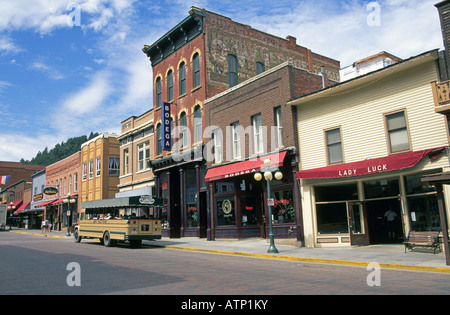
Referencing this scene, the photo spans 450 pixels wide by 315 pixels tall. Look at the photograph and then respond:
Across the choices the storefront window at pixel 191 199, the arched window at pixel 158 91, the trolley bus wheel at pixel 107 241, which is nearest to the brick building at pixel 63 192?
the arched window at pixel 158 91

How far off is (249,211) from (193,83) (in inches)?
399

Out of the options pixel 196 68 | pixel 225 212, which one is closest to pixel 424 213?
pixel 225 212

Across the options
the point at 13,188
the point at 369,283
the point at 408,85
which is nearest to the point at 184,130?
the point at 408,85

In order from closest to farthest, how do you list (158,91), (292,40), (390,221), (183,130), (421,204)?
(421,204), (390,221), (183,130), (158,91), (292,40)

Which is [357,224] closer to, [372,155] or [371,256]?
[372,155]

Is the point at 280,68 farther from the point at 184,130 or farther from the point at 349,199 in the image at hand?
the point at 184,130

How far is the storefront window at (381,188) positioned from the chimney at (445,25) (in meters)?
4.73

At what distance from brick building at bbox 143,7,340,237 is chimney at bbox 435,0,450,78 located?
46.9 ft

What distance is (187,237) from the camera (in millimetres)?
26188

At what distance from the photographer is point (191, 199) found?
85.7 ft

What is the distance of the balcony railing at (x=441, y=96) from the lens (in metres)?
13.0

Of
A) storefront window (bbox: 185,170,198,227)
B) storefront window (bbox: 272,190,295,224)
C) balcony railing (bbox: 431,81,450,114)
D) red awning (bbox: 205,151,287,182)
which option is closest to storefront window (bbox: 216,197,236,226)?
red awning (bbox: 205,151,287,182)

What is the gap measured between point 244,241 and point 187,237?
6380mm

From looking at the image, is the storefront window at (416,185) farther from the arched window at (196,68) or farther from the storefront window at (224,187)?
the arched window at (196,68)
